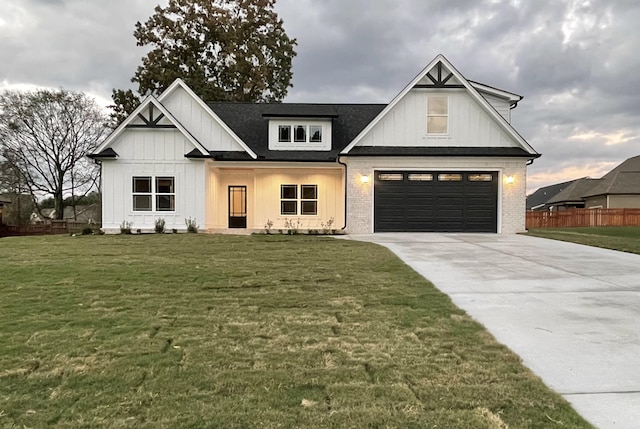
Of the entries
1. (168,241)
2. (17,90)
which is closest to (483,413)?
(168,241)

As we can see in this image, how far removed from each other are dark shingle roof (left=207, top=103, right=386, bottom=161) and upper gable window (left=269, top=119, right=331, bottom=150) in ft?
1.07

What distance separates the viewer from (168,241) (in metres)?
12.9

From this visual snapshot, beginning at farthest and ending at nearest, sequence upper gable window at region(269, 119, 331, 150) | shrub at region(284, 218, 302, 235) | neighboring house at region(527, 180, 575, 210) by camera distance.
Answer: neighboring house at region(527, 180, 575, 210) → shrub at region(284, 218, 302, 235) → upper gable window at region(269, 119, 331, 150)

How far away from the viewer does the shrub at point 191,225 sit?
16.5 meters

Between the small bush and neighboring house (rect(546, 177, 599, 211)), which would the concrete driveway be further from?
neighboring house (rect(546, 177, 599, 211))

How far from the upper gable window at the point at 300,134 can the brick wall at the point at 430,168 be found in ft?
8.68

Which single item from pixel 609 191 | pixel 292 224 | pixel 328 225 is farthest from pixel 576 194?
pixel 292 224

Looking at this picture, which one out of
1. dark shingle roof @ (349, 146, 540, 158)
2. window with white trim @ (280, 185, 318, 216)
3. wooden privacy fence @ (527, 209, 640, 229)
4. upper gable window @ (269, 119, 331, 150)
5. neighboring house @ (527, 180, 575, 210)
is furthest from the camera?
neighboring house @ (527, 180, 575, 210)

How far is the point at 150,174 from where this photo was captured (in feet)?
55.3

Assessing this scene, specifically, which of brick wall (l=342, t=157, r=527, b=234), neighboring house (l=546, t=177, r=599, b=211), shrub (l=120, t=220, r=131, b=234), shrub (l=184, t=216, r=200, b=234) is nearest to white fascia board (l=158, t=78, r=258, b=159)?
shrub (l=184, t=216, r=200, b=234)

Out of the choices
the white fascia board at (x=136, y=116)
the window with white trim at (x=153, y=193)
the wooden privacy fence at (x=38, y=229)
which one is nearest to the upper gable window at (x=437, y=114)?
the white fascia board at (x=136, y=116)

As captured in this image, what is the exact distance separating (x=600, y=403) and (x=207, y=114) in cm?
1780

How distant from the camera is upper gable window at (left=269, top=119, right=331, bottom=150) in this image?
61.7 ft

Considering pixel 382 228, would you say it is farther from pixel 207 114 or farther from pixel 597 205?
pixel 597 205
